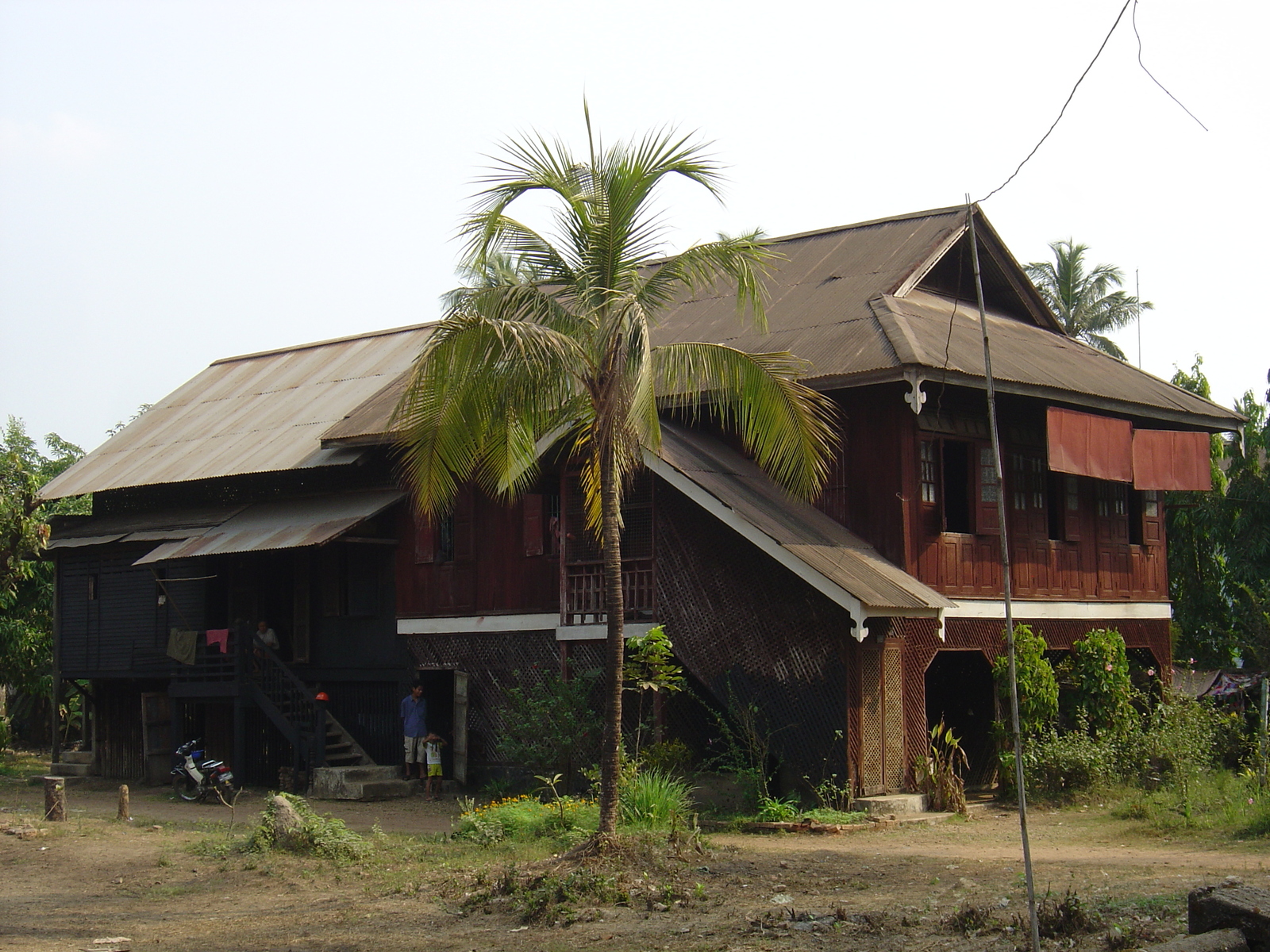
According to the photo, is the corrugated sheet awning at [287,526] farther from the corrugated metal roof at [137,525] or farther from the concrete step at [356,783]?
the concrete step at [356,783]

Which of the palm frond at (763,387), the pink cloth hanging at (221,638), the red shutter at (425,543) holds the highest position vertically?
the palm frond at (763,387)

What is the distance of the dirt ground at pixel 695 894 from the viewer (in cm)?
900

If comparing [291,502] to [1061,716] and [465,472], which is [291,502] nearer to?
[465,472]

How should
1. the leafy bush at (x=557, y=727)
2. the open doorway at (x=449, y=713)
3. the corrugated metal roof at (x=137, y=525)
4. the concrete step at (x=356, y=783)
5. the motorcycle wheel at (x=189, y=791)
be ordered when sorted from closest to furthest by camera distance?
1. the leafy bush at (x=557, y=727)
2. the concrete step at (x=356, y=783)
3. the open doorway at (x=449, y=713)
4. the motorcycle wheel at (x=189, y=791)
5. the corrugated metal roof at (x=137, y=525)

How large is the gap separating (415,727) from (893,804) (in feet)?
23.6

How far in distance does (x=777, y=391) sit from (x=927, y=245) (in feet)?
25.4

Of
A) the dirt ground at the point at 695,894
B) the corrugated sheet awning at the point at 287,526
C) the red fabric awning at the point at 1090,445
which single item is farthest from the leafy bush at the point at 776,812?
the corrugated sheet awning at the point at 287,526

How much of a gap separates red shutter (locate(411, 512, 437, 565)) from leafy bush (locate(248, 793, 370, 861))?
655 centimetres

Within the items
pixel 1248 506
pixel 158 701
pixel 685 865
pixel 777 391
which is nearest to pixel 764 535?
pixel 777 391

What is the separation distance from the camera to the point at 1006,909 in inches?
357

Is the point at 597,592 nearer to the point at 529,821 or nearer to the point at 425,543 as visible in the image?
the point at 425,543

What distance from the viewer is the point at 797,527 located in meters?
15.8

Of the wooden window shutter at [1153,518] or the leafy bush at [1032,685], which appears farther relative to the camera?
the wooden window shutter at [1153,518]

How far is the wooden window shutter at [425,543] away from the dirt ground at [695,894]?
5.62 metres
